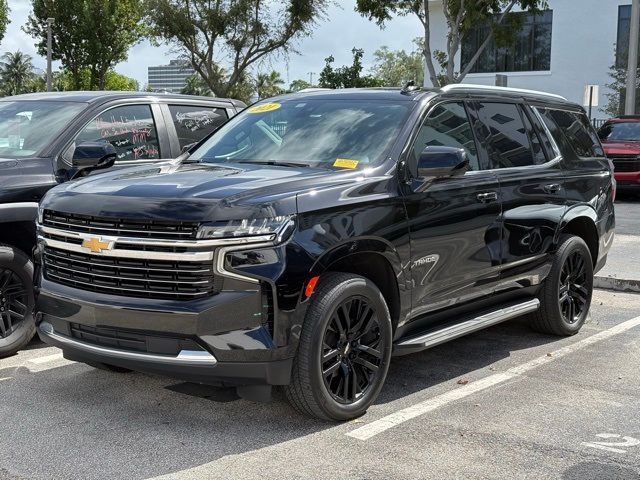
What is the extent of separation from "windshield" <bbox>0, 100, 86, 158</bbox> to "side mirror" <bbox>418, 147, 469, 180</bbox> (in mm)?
3010

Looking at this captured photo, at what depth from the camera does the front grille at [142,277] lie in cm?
416

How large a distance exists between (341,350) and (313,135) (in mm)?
1523

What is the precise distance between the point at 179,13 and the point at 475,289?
103ft

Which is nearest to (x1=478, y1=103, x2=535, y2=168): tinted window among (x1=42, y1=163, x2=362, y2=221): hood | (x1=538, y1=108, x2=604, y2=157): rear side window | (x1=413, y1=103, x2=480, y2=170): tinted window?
(x1=413, y1=103, x2=480, y2=170): tinted window

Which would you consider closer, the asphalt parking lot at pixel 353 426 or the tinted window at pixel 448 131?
the asphalt parking lot at pixel 353 426

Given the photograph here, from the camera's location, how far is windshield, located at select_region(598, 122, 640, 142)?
1998 centimetres

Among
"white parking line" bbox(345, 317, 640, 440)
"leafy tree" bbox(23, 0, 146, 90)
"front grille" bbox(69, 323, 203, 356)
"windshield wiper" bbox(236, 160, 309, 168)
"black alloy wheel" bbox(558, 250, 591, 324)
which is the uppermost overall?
"leafy tree" bbox(23, 0, 146, 90)

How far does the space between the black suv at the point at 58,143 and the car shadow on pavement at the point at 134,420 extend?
66cm

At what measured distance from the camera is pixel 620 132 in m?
20.2

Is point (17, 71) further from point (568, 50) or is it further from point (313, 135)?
point (313, 135)

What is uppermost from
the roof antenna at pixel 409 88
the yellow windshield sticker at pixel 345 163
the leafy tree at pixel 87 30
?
the leafy tree at pixel 87 30

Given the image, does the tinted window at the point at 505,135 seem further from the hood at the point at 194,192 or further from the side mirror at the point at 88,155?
Answer: the side mirror at the point at 88,155

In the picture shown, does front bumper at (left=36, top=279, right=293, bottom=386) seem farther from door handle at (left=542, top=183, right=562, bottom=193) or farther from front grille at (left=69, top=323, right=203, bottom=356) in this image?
door handle at (left=542, top=183, right=562, bottom=193)

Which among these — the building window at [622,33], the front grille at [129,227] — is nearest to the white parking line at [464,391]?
the front grille at [129,227]
